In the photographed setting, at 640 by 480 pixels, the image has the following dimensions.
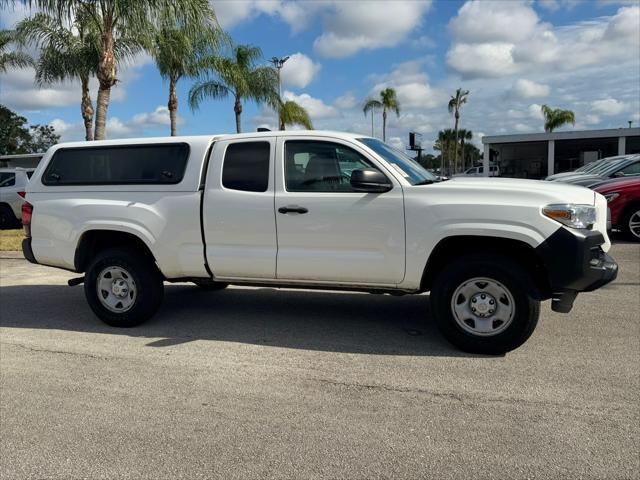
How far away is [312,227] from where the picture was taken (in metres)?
5.18

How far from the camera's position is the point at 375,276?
5051 millimetres

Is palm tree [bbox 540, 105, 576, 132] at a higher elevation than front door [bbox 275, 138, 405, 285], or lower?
higher

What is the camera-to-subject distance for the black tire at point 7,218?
15.3 meters

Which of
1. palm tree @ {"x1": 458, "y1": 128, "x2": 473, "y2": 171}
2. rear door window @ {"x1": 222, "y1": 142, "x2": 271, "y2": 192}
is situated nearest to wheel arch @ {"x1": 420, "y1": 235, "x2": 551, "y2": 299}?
rear door window @ {"x1": 222, "y1": 142, "x2": 271, "y2": 192}

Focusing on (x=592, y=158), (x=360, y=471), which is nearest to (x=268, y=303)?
(x=360, y=471)

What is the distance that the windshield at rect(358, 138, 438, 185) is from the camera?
5.17m

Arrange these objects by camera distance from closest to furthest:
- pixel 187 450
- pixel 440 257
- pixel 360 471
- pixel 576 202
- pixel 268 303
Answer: pixel 360 471, pixel 187 450, pixel 576 202, pixel 440 257, pixel 268 303

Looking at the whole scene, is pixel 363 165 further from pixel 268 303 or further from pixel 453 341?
pixel 268 303

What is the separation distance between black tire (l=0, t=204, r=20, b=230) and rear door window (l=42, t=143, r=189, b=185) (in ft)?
34.5

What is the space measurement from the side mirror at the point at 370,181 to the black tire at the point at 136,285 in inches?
93.8

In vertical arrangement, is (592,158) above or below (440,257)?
above

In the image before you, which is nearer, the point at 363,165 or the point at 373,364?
the point at 373,364

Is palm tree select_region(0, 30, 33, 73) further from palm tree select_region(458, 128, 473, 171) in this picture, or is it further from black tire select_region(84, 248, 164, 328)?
palm tree select_region(458, 128, 473, 171)

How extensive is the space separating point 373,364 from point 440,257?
114 cm
